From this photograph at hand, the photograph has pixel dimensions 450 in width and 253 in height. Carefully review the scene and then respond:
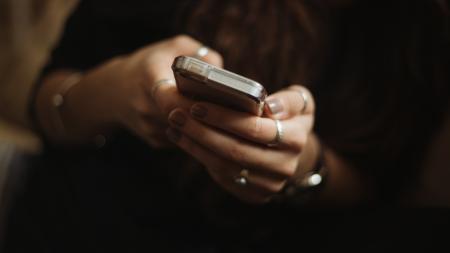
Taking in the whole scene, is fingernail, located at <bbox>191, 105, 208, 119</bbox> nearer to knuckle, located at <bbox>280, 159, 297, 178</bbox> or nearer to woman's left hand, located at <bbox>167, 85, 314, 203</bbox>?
woman's left hand, located at <bbox>167, 85, 314, 203</bbox>

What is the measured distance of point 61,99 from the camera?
0.72m

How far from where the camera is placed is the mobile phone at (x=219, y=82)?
0.36 metres

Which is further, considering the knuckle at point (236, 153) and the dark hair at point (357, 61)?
the dark hair at point (357, 61)

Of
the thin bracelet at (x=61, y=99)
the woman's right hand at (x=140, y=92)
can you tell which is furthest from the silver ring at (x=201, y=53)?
the thin bracelet at (x=61, y=99)

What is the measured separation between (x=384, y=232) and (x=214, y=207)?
0.82 feet

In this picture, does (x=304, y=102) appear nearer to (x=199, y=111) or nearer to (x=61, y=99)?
(x=199, y=111)

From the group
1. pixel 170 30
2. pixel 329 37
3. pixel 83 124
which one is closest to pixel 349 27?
pixel 329 37

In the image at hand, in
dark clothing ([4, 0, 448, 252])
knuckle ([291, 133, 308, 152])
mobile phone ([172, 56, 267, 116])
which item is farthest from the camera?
dark clothing ([4, 0, 448, 252])

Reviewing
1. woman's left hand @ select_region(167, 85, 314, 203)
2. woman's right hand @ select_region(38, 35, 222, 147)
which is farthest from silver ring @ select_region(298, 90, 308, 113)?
woman's right hand @ select_region(38, 35, 222, 147)

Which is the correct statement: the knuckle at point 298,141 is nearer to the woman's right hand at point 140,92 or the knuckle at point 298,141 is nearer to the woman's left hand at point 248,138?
the woman's left hand at point 248,138

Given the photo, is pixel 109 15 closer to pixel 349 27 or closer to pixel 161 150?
pixel 161 150

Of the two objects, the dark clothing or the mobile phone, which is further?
the dark clothing

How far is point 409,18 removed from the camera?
68cm

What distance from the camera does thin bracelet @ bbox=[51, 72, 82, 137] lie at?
72 centimetres
